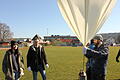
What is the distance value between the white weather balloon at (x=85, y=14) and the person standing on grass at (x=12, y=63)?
241 centimetres

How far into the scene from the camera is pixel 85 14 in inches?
211

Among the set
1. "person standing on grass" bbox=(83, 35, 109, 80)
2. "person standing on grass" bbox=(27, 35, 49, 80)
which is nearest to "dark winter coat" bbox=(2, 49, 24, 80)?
"person standing on grass" bbox=(27, 35, 49, 80)

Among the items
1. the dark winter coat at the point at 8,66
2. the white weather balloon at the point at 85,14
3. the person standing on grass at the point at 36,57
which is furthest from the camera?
the person standing on grass at the point at 36,57

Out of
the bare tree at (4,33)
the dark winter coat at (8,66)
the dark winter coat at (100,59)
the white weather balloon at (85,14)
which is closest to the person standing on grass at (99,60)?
the dark winter coat at (100,59)

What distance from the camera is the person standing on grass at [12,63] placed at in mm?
6914

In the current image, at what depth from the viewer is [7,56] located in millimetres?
6996

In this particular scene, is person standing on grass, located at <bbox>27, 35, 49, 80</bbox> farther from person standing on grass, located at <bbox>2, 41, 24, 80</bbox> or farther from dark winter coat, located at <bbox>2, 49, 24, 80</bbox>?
dark winter coat, located at <bbox>2, 49, 24, 80</bbox>

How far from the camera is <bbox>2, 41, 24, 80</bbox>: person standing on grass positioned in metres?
6.91

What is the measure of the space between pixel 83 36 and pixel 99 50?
27.3 inches

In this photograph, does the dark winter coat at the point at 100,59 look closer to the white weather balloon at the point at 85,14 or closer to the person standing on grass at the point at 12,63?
the white weather balloon at the point at 85,14

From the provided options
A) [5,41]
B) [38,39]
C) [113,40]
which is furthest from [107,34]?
[38,39]

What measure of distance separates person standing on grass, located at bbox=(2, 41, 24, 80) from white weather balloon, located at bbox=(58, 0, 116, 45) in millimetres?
2407

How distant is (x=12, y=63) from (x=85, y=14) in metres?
2.99

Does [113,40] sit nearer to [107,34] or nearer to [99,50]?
[107,34]
